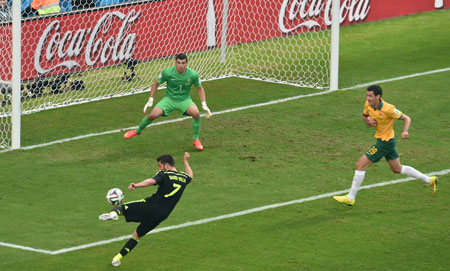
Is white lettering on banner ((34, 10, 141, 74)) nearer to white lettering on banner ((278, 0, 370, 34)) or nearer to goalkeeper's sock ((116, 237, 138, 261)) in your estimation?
white lettering on banner ((278, 0, 370, 34))

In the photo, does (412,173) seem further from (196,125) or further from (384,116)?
(196,125)

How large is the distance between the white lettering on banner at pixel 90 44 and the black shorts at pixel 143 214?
9.81 m

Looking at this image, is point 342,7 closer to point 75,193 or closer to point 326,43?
point 326,43

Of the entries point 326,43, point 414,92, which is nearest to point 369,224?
point 414,92

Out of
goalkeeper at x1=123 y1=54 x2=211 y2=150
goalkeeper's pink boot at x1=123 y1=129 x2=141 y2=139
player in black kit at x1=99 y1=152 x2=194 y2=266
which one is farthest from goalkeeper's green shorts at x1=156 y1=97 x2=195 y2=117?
player in black kit at x1=99 y1=152 x2=194 y2=266

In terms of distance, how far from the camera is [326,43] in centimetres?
2495

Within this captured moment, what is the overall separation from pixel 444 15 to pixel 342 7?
3667mm

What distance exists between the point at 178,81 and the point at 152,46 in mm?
5525

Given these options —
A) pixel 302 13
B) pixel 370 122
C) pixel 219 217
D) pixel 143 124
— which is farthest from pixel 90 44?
pixel 370 122

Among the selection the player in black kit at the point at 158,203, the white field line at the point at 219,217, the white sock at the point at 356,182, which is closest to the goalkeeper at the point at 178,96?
the white field line at the point at 219,217

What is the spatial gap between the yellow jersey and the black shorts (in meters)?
3.92

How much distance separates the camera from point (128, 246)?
12961 mm

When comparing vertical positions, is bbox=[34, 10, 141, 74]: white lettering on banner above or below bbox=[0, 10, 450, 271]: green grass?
above

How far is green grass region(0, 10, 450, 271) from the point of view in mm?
13453
